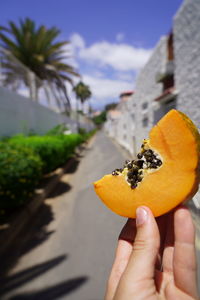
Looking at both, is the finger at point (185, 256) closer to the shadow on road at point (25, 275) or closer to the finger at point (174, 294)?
the finger at point (174, 294)

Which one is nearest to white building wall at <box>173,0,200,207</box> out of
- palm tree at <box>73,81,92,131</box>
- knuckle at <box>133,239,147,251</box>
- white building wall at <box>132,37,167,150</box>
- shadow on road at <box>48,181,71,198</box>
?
white building wall at <box>132,37,167,150</box>

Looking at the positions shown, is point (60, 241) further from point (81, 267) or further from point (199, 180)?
point (199, 180)

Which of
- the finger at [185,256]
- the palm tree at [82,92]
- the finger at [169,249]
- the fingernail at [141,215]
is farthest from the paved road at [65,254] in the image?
the palm tree at [82,92]

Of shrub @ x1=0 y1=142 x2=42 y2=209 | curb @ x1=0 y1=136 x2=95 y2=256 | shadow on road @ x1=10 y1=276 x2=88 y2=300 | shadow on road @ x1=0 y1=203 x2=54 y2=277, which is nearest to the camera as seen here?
shadow on road @ x1=10 y1=276 x2=88 y2=300

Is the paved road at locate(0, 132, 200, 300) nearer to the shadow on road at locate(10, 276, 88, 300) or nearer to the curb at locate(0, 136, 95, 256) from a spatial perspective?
the shadow on road at locate(10, 276, 88, 300)

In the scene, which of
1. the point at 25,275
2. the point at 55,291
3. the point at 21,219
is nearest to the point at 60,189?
the point at 21,219
